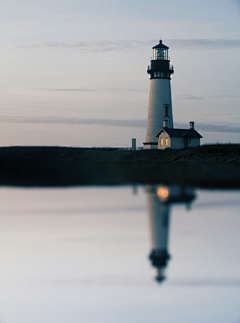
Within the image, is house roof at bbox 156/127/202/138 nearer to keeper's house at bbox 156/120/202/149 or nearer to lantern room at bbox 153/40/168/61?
keeper's house at bbox 156/120/202/149

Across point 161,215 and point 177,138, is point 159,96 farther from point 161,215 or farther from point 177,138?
point 161,215

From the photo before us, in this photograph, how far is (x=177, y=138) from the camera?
4006 cm

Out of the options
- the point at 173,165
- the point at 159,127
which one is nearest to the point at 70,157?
the point at 159,127

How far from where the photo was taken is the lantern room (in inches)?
1668

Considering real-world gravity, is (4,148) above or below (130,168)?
above

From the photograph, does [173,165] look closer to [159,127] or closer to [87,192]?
[87,192]

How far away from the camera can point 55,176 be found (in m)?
3.08

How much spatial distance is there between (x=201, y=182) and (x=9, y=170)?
148cm

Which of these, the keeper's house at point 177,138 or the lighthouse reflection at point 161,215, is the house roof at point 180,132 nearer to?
the keeper's house at point 177,138

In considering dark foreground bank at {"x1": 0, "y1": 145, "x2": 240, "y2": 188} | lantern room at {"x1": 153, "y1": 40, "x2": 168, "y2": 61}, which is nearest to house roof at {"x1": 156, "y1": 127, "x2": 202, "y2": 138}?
lantern room at {"x1": 153, "y1": 40, "x2": 168, "y2": 61}

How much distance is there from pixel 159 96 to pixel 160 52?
4996 mm

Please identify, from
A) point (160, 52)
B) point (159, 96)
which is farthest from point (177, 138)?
point (160, 52)

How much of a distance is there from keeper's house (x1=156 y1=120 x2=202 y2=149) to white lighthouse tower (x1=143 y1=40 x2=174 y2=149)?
2.78ft

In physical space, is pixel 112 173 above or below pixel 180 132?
below
